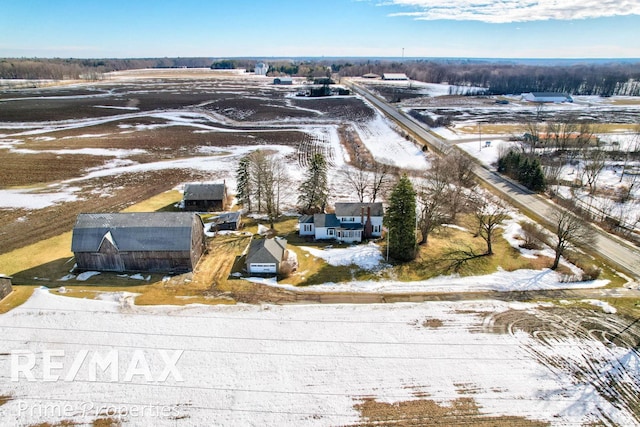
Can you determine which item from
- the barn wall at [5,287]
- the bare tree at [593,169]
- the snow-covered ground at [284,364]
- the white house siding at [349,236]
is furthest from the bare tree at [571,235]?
the barn wall at [5,287]

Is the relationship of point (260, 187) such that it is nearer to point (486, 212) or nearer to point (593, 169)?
point (486, 212)

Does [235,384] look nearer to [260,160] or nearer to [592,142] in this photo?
[260,160]

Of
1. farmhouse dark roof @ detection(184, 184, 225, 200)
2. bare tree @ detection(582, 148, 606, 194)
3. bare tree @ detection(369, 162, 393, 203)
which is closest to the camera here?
farmhouse dark roof @ detection(184, 184, 225, 200)

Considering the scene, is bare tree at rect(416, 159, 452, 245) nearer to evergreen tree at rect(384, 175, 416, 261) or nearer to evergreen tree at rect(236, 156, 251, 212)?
evergreen tree at rect(384, 175, 416, 261)

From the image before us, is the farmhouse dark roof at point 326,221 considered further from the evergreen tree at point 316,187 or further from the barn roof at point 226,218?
the barn roof at point 226,218

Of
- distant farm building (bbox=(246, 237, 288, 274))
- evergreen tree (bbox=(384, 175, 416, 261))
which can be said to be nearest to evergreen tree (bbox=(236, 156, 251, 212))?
distant farm building (bbox=(246, 237, 288, 274))

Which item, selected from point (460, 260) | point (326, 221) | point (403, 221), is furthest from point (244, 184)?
point (460, 260)

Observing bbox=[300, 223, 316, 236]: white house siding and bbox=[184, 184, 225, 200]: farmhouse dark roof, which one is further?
bbox=[184, 184, 225, 200]: farmhouse dark roof
